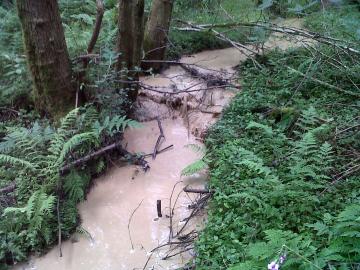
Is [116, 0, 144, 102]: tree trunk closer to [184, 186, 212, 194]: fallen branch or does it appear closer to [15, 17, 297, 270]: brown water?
[15, 17, 297, 270]: brown water

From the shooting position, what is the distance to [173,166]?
17.7ft

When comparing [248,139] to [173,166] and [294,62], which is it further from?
[294,62]

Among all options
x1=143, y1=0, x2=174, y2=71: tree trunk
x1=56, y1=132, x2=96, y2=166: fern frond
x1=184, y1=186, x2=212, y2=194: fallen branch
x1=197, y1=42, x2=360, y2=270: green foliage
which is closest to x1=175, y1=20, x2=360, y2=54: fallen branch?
x1=197, y1=42, x2=360, y2=270: green foliage

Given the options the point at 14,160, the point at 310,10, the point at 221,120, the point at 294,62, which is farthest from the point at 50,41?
the point at 310,10

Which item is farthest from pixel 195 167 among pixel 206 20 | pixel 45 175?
pixel 206 20

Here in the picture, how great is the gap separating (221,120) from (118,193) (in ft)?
5.93

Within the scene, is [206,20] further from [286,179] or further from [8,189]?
[8,189]

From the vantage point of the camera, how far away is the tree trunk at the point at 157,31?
737cm

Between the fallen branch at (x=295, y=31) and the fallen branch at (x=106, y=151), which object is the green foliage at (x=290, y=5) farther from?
the fallen branch at (x=106, y=151)

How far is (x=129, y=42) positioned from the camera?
5863mm

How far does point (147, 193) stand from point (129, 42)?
230 cm

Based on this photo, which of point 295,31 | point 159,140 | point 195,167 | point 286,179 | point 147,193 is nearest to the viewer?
point 286,179

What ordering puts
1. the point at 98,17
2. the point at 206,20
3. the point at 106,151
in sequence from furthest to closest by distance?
the point at 206,20, the point at 106,151, the point at 98,17

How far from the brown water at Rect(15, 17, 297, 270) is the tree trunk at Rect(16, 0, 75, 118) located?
1.12m
